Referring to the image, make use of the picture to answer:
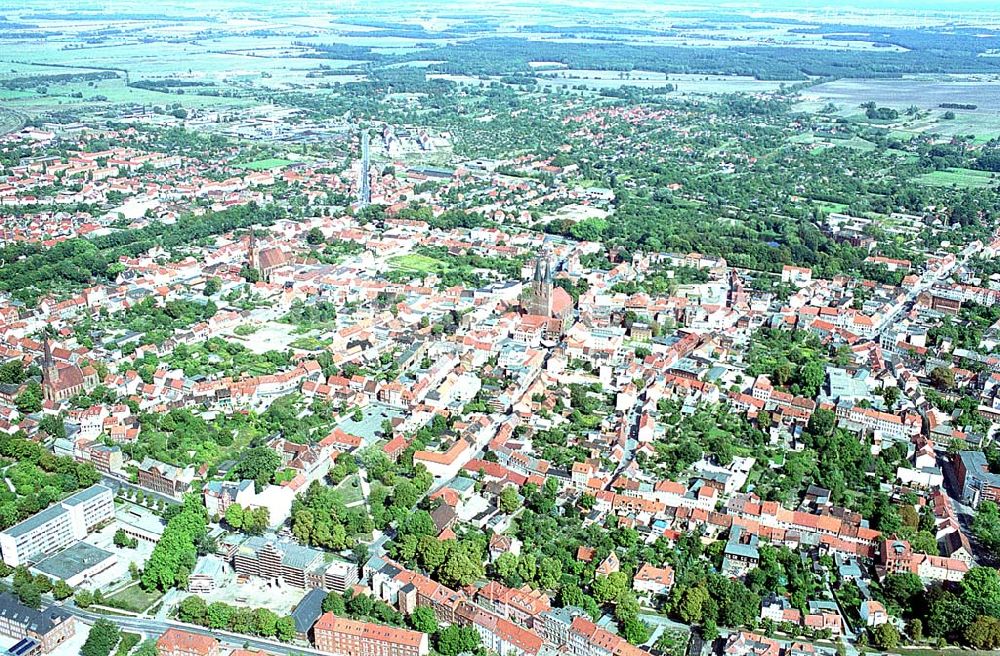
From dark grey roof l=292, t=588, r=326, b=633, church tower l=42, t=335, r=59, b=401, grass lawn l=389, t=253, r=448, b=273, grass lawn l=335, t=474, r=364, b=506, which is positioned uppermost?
church tower l=42, t=335, r=59, b=401

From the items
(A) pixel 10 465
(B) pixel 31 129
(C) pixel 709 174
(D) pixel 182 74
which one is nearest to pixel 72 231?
(A) pixel 10 465

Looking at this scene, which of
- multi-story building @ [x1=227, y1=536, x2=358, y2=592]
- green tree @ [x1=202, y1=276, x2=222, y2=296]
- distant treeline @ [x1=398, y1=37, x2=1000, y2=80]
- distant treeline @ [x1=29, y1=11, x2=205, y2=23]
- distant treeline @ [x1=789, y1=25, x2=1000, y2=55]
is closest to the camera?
multi-story building @ [x1=227, y1=536, x2=358, y2=592]

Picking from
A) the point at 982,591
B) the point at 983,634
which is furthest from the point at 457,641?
the point at 982,591

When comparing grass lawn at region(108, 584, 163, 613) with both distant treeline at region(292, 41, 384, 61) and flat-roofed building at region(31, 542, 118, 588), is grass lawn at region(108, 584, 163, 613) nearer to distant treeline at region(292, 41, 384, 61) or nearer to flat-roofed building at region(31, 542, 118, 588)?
flat-roofed building at region(31, 542, 118, 588)

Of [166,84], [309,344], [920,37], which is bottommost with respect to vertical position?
[309,344]

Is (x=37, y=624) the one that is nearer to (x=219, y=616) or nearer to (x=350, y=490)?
(x=219, y=616)

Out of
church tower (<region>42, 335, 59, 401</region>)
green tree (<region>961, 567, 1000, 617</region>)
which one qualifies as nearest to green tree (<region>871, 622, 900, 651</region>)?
green tree (<region>961, 567, 1000, 617</region>)

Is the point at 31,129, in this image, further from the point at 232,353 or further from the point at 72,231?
the point at 232,353
